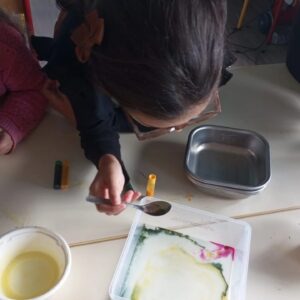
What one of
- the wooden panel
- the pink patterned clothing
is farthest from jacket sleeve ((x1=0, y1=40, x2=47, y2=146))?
the wooden panel

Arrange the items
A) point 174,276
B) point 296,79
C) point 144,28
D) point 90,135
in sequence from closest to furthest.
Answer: point 144,28 < point 174,276 < point 90,135 < point 296,79

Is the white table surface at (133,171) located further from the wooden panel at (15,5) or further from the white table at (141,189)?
the wooden panel at (15,5)

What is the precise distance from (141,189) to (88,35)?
Result: 24 cm

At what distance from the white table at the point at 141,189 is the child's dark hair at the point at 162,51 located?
189 mm

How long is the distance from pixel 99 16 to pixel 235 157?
348 millimetres

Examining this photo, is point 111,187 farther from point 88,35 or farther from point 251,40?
point 251,40

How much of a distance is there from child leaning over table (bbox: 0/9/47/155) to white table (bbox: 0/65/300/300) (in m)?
0.03

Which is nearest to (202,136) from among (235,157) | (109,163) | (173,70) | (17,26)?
(235,157)

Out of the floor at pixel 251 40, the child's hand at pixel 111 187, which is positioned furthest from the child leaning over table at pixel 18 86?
the floor at pixel 251 40

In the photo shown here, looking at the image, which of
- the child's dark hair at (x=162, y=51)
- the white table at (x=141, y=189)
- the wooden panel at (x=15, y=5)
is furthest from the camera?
the wooden panel at (x=15, y=5)

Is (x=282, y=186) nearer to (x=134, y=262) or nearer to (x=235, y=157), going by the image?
(x=235, y=157)

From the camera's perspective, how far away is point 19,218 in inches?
23.9

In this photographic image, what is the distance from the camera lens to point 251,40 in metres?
1.90

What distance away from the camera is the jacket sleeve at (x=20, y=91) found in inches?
28.2
